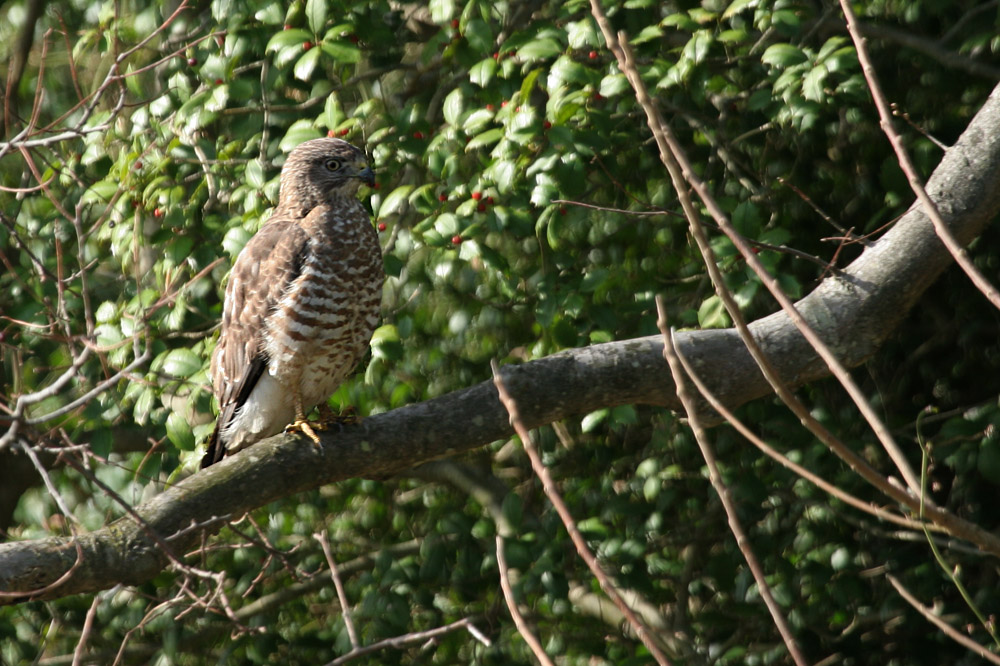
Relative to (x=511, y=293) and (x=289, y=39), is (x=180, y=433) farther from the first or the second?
(x=289, y=39)

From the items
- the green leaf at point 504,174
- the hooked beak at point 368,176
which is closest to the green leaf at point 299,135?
the hooked beak at point 368,176

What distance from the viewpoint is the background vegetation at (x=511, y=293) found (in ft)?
11.5

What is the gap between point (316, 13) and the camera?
3494mm

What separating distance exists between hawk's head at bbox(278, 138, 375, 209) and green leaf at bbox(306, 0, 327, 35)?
1.56ft

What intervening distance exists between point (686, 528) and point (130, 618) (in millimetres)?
2323

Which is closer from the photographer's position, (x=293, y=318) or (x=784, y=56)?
(x=784, y=56)

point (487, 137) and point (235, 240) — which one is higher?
point (487, 137)

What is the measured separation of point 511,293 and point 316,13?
42.0 inches

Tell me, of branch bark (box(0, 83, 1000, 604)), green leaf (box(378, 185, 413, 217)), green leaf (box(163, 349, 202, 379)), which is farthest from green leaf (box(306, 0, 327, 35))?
branch bark (box(0, 83, 1000, 604))

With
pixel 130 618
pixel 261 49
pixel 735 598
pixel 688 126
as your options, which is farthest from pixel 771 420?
pixel 130 618

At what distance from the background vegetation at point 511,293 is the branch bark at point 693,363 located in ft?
1.03

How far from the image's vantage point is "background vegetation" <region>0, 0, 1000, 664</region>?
3.50 metres

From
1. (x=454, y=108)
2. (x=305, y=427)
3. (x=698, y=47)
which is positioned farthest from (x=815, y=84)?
(x=305, y=427)

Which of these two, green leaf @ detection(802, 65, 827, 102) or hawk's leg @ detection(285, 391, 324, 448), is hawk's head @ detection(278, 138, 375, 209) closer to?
hawk's leg @ detection(285, 391, 324, 448)
